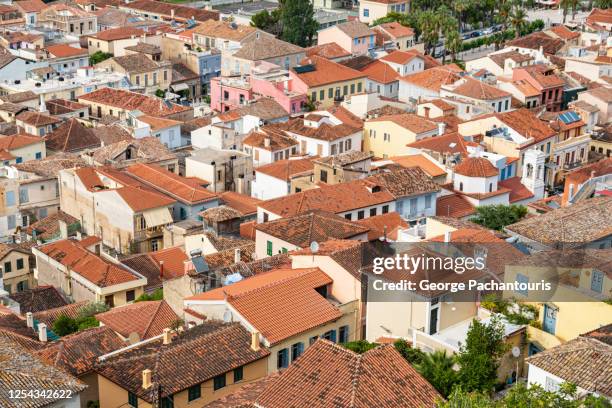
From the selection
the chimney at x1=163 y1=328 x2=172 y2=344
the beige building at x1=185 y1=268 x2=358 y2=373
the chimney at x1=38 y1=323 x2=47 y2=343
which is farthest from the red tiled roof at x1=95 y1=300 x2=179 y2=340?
the chimney at x1=163 y1=328 x2=172 y2=344

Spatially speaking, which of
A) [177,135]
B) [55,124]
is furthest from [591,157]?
[55,124]

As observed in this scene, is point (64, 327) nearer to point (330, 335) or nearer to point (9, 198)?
point (330, 335)

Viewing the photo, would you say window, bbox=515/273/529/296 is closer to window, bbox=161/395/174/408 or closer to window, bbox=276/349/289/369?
window, bbox=276/349/289/369

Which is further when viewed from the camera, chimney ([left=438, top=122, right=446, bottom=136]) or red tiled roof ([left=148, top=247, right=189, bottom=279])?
chimney ([left=438, top=122, right=446, bottom=136])

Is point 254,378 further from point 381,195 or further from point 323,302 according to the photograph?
point 381,195

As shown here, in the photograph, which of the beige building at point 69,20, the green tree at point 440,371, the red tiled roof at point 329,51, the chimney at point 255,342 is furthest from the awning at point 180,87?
the green tree at point 440,371

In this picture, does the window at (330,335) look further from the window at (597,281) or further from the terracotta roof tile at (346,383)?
→ the window at (597,281)

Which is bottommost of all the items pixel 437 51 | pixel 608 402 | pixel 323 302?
pixel 437 51

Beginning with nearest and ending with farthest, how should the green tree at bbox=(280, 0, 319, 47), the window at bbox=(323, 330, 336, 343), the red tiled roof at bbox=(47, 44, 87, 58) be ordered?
the window at bbox=(323, 330, 336, 343) < the red tiled roof at bbox=(47, 44, 87, 58) < the green tree at bbox=(280, 0, 319, 47)
